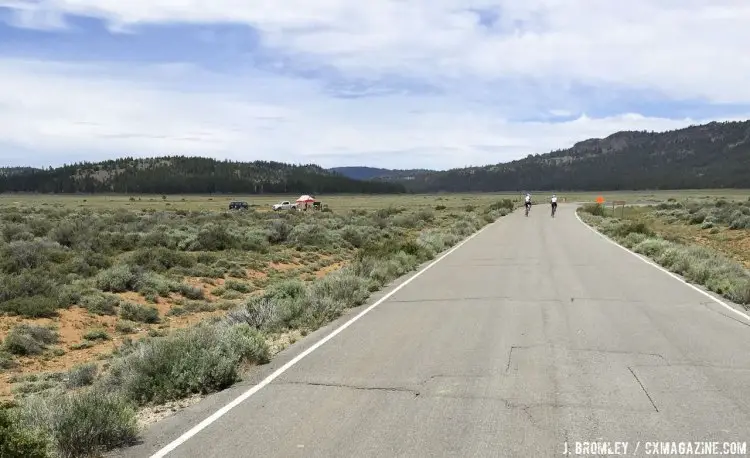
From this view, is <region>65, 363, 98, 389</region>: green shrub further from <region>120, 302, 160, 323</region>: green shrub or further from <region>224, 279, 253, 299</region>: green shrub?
<region>224, 279, 253, 299</region>: green shrub

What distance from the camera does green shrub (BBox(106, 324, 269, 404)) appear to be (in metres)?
7.27

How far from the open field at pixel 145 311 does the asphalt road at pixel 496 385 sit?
572mm

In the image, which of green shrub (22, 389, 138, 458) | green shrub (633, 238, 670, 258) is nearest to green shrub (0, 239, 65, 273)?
green shrub (22, 389, 138, 458)

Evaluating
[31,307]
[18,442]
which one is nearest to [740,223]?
[31,307]

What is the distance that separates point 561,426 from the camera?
5754 mm

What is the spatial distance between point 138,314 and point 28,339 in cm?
346

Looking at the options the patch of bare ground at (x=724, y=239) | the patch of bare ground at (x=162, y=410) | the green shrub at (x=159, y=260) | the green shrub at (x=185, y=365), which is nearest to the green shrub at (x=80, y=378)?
the green shrub at (x=185, y=365)

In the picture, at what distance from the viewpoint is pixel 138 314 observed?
1623cm

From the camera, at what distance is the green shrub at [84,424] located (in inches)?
210

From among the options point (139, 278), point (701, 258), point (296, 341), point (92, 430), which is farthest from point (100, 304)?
point (701, 258)

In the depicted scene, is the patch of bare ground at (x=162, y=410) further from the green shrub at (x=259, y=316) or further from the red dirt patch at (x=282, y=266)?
the red dirt patch at (x=282, y=266)

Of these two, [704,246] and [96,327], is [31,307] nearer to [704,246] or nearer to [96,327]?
[96,327]

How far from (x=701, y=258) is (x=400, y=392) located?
1663 centimetres

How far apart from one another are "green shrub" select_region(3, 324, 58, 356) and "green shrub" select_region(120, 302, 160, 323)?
237cm
